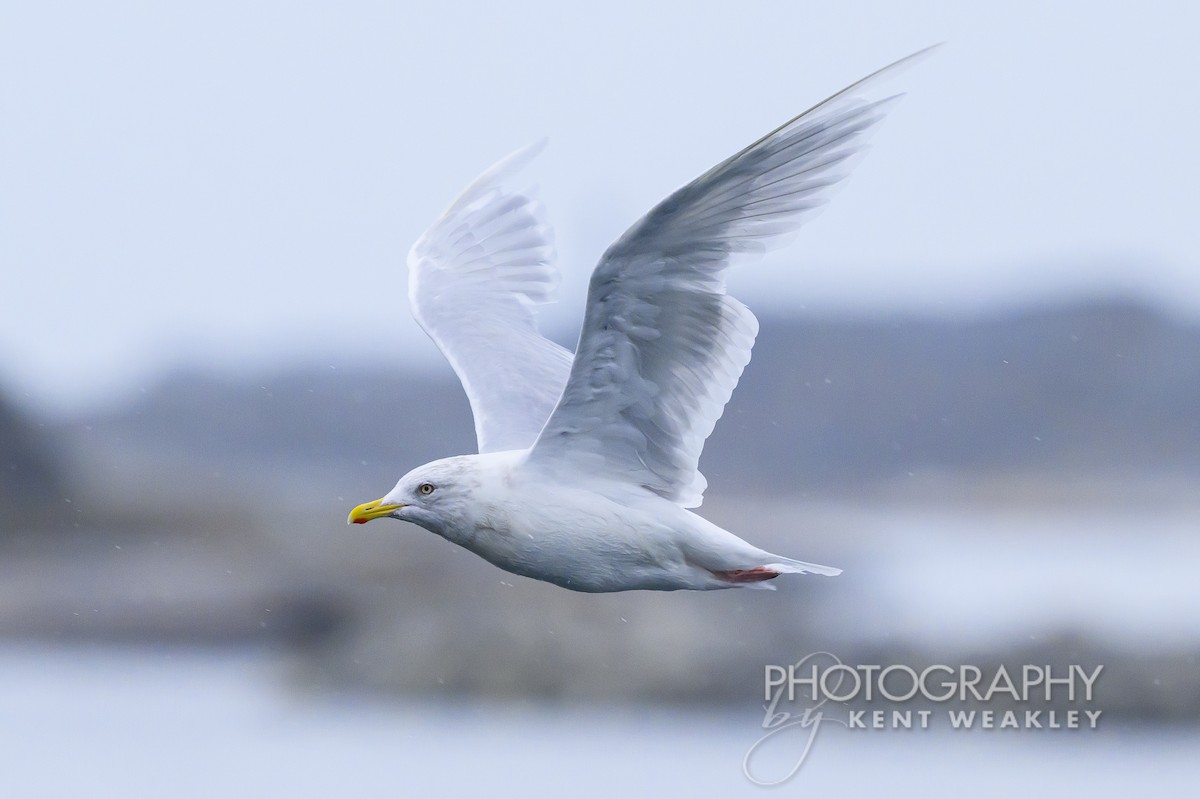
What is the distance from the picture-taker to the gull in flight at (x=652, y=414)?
169 inches

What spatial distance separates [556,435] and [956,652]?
35.1 feet

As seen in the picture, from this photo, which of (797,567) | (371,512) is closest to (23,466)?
(371,512)

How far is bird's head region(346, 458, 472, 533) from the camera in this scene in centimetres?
473

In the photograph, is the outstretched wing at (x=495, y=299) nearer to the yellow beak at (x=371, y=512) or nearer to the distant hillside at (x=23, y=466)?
the yellow beak at (x=371, y=512)

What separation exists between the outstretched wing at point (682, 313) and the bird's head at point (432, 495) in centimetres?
25

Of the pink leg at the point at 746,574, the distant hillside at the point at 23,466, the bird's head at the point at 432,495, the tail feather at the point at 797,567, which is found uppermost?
the bird's head at the point at 432,495

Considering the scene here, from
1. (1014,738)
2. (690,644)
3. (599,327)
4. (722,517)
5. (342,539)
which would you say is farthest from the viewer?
(722,517)

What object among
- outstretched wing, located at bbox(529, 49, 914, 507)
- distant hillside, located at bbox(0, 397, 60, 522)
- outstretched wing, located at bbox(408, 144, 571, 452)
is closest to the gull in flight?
outstretched wing, located at bbox(529, 49, 914, 507)

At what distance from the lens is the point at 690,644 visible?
1408cm

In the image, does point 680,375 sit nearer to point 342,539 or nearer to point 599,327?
point 599,327

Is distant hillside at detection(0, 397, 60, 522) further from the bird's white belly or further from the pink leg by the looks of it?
the pink leg

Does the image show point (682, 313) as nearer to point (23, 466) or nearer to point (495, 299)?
point (495, 299)

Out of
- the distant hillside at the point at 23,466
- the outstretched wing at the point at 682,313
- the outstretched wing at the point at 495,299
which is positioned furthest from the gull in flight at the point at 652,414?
the distant hillside at the point at 23,466

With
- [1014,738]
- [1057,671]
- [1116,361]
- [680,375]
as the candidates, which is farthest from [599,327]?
[1116,361]
